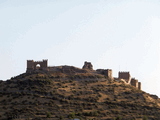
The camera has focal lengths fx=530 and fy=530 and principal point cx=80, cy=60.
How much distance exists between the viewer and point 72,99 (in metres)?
106

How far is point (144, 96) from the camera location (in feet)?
369

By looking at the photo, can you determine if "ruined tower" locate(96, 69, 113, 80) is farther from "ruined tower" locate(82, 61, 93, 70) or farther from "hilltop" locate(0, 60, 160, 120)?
"ruined tower" locate(82, 61, 93, 70)

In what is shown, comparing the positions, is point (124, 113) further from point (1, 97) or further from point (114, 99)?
point (1, 97)

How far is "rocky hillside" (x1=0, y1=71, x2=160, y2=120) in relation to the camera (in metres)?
98.1

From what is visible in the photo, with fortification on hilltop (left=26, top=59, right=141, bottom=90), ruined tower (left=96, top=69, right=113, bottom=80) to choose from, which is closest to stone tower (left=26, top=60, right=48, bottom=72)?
→ fortification on hilltop (left=26, top=59, right=141, bottom=90)

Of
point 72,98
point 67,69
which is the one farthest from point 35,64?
point 72,98

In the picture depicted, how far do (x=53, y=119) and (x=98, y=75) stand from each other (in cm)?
2798

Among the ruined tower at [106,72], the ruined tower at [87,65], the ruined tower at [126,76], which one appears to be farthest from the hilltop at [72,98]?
the ruined tower at [126,76]

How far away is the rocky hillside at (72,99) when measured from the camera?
98062 mm

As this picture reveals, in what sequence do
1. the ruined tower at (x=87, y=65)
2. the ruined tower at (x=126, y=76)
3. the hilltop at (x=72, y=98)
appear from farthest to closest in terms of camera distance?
1. the ruined tower at (x=126, y=76)
2. the ruined tower at (x=87, y=65)
3. the hilltop at (x=72, y=98)

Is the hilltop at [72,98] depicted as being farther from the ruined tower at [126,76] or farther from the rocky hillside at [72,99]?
the ruined tower at [126,76]

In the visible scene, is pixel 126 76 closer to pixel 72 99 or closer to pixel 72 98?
pixel 72 98

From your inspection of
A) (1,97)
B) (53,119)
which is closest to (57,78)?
(1,97)

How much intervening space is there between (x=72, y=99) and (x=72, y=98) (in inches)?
10.4
